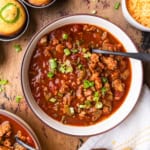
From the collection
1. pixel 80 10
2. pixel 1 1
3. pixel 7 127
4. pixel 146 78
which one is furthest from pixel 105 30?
pixel 7 127

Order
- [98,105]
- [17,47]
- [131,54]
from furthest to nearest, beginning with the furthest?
[17,47] → [98,105] → [131,54]

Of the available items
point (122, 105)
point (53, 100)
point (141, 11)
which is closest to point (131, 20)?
point (141, 11)

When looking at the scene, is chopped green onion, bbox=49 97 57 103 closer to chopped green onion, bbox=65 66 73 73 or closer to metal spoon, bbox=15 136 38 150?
chopped green onion, bbox=65 66 73 73

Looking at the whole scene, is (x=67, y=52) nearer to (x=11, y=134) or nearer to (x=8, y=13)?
(x=8, y=13)

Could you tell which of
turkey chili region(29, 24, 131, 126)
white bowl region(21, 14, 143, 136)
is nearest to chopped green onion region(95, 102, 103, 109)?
turkey chili region(29, 24, 131, 126)

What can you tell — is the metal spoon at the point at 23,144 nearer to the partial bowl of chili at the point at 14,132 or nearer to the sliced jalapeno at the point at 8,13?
the partial bowl of chili at the point at 14,132

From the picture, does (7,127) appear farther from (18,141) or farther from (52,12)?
(52,12)

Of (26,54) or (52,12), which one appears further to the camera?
(52,12)
